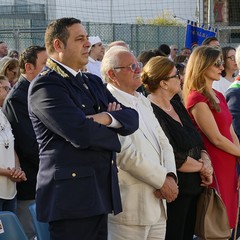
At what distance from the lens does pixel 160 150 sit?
12.3 feet

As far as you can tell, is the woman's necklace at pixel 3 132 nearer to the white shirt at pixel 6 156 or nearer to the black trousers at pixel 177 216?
the white shirt at pixel 6 156

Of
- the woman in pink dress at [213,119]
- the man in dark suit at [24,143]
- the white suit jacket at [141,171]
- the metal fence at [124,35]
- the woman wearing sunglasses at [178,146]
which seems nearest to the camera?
the white suit jacket at [141,171]

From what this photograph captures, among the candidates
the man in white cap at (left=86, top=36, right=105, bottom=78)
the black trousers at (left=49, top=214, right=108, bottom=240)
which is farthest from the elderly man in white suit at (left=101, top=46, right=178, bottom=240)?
the man in white cap at (left=86, top=36, right=105, bottom=78)

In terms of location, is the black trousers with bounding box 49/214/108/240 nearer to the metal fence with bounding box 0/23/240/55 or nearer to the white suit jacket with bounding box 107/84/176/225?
the white suit jacket with bounding box 107/84/176/225

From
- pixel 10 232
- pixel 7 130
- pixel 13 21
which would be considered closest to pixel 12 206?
pixel 7 130

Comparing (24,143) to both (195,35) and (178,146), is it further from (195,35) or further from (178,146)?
(195,35)

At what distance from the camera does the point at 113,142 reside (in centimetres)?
302

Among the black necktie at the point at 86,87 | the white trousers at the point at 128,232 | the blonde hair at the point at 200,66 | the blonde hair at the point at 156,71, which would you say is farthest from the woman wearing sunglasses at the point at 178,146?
the black necktie at the point at 86,87

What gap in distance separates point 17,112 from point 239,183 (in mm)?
1846

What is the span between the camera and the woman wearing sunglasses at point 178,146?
409 centimetres

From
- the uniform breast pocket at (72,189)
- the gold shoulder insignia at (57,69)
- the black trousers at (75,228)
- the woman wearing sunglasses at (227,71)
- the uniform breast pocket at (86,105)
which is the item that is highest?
the gold shoulder insignia at (57,69)

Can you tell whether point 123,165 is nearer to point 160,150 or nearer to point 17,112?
point 160,150

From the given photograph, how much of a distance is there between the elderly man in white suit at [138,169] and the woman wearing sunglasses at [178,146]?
29cm

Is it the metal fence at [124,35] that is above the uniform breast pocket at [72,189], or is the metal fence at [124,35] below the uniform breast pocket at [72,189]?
above
